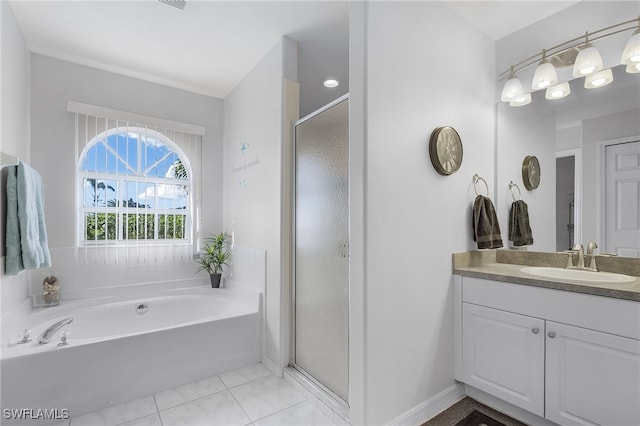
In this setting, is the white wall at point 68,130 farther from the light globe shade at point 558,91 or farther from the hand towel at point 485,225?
the light globe shade at point 558,91

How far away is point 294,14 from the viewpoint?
2199 mm

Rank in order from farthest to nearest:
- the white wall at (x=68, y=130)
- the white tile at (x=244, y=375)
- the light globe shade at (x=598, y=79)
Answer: the white wall at (x=68, y=130) → the white tile at (x=244, y=375) → the light globe shade at (x=598, y=79)

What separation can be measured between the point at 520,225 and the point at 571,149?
1.93ft

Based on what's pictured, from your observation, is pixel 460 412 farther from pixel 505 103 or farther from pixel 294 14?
pixel 294 14

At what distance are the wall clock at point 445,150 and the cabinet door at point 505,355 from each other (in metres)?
0.88

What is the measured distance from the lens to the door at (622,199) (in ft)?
5.81

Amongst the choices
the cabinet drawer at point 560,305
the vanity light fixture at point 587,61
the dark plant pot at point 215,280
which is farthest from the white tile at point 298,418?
the vanity light fixture at point 587,61

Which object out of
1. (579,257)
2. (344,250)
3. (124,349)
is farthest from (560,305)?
(124,349)

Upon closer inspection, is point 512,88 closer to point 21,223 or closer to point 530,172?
point 530,172

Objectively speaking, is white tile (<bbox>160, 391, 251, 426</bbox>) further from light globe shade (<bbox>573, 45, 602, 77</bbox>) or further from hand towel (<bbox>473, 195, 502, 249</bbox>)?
light globe shade (<bbox>573, 45, 602, 77</bbox>)

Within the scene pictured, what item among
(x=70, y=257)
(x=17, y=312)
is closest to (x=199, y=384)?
(x=17, y=312)

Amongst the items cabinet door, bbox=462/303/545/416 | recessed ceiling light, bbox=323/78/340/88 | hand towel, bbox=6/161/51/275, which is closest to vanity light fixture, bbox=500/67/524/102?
cabinet door, bbox=462/303/545/416

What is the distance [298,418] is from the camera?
75.7 inches

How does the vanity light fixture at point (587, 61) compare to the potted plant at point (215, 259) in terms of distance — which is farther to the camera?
the potted plant at point (215, 259)
